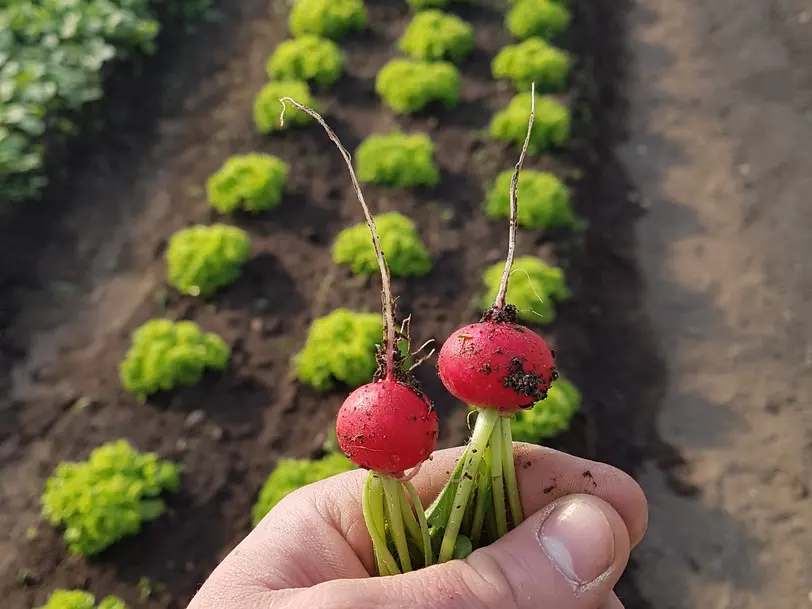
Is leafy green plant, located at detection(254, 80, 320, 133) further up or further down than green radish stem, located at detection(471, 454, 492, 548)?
further up

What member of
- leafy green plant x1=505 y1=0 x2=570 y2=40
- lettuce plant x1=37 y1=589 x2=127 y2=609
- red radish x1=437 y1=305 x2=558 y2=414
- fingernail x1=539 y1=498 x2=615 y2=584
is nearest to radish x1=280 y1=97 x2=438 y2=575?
red radish x1=437 y1=305 x2=558 y2=414

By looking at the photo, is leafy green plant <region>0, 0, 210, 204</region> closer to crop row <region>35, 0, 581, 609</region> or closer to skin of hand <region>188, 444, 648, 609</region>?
crop row <region>35, 0, 581, 609</region>

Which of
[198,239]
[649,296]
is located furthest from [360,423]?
[649,296]

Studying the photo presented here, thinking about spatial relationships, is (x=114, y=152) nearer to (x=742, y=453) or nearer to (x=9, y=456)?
(x=9, y=456)

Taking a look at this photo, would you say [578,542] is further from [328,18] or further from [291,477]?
[328,18]

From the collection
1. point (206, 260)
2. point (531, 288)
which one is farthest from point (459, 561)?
point (206, 260)

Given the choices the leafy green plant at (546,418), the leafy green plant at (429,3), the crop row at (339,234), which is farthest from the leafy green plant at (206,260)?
the leafy green plant at (429,3)
